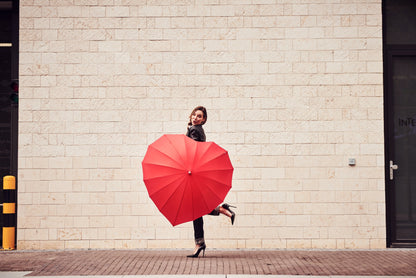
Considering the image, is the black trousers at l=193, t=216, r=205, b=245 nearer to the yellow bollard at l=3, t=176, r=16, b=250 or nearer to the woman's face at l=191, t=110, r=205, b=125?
the woman's face at l=191, t=110, r=205, b=125

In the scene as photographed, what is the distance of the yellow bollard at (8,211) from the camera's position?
954 centimetres

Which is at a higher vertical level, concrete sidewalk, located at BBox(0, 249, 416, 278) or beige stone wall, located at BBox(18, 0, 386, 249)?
beige stone wall, located at BBox(18, 0, 386, 249)

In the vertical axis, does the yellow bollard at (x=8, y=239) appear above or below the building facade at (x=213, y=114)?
below

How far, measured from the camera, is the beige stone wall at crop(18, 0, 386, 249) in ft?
31.1

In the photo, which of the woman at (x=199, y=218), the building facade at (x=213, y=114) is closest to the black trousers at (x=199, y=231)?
the woman at (x=199, y=218)

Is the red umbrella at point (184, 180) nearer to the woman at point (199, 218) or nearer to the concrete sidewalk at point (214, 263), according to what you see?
the woman at point (199, 218)

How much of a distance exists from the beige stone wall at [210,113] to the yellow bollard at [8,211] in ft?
0.48

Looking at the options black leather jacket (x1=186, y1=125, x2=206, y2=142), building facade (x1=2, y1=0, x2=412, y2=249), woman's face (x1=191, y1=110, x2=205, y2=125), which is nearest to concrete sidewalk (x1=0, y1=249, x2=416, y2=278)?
building facade (x1=2, y1=0, x2=412, y2=249)

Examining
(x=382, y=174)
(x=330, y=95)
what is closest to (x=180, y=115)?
(x=330, y=95)

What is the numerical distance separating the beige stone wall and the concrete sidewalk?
1.49ft

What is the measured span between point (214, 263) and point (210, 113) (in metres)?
2.58

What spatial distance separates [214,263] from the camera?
8039mm

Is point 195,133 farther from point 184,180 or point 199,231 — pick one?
point 199,231

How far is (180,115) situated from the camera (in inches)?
378
